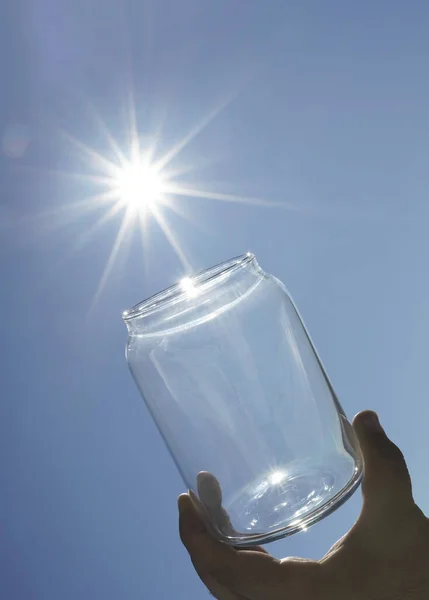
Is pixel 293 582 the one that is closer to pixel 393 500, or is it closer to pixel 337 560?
pixel 337 560

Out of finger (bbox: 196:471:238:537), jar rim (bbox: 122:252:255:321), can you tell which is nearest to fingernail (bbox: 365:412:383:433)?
finger (bbox: 196:471:238:537)

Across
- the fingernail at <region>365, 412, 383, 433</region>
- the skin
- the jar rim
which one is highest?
the jar rim

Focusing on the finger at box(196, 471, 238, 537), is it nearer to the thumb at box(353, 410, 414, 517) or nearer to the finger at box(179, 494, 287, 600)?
the finger at box(179, 494, 287, 600)

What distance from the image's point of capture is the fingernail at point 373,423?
1.48m

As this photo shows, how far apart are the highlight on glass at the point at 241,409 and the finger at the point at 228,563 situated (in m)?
0.08

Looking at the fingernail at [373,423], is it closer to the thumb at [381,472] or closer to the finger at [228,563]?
the thumb at [381,472]

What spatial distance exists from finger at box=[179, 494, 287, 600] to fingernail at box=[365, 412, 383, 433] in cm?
46

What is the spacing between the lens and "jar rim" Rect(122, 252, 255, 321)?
5.01ft

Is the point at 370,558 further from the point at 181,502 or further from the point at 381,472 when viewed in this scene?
the point at 181,502

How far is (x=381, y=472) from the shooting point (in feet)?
4.74

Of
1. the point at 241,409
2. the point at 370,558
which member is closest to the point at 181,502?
the point at 241,409

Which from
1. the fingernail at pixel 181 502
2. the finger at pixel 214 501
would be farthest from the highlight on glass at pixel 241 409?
the fingernail at pixel 181 502

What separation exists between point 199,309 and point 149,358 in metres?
0.20

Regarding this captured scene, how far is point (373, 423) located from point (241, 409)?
0.37 metres
